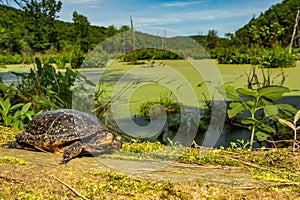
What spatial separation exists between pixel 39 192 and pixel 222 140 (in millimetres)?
2006

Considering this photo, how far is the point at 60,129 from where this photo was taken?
1512 mm

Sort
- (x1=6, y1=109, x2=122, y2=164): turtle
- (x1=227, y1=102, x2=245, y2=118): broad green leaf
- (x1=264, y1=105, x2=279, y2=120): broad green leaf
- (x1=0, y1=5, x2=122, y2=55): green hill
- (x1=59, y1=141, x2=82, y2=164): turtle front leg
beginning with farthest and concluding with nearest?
1. (x1=0, y1=5, x2=122, y2=55): green hill
2. (x1=227, y1=102, x2=245, y2=118): broad green leaf
3. (x1=264, y1=105, x2=279, y2=120): broad green leaf
4. (x1=6, y1=109, x2=122, y2=164): turtle
5. (x1=59, y1=141, x2=82, y2=164): turtle front leg

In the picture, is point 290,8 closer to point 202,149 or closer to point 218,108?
point 218,108

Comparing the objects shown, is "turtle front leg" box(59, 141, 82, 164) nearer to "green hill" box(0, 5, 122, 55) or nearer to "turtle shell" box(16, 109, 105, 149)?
"turtle shell" box(16, 109, 105, 149)

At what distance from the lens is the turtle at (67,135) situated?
146 centimetres

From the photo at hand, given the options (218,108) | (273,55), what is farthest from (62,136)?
(273,55)

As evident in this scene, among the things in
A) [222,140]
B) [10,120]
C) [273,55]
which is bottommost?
[222,140]

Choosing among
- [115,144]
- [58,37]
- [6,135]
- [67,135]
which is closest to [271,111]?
[115,144]

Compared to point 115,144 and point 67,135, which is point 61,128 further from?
point 115,144

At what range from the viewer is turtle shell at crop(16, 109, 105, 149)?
1485 mm

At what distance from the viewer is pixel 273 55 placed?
7.84 m

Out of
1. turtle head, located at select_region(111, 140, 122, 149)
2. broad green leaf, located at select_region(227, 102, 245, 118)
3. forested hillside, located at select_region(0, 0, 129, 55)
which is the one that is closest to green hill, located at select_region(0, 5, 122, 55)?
forested hillside, located at select_region(0, 0, 129, 55)

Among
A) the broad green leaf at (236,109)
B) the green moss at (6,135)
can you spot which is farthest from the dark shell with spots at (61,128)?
the broad green leaf at (236,109)

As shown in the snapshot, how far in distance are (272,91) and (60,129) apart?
1291mm
